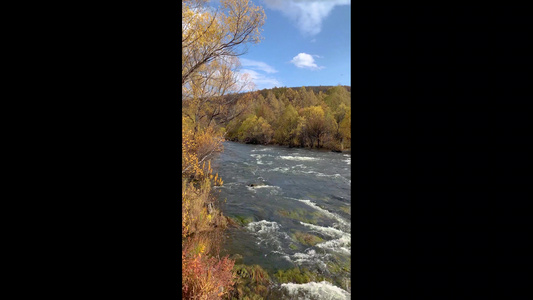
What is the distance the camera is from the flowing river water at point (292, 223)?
400 cm

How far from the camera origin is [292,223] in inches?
234

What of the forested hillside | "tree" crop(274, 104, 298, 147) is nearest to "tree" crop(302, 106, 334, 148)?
the forested hillside

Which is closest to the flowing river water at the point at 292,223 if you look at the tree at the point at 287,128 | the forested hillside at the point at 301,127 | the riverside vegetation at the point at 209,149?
the riverside vegetation at the point at 209,149

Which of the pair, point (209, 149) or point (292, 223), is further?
point (209, 149)

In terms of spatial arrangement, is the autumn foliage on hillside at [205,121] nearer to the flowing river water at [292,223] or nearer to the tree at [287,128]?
the flowing river water at [292,223]

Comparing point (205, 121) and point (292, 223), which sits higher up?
point (205, 121)

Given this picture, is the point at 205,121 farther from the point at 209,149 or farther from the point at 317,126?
the point at 317,126

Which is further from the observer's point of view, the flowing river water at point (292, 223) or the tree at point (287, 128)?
the tree at point (287, 128)

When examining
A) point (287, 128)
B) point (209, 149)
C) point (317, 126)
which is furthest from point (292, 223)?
point (287, 128)

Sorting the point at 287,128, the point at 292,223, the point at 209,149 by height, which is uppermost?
the point at 287,128

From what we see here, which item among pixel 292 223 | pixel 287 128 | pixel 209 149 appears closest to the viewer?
pixel 292 223
